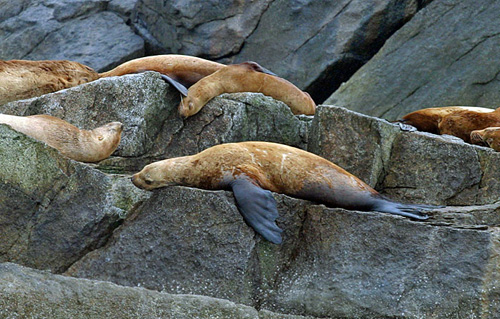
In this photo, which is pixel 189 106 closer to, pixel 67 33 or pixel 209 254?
pixel 209 254

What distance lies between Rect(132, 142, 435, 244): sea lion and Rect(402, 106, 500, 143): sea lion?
3.66 metres

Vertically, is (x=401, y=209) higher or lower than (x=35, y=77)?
higher

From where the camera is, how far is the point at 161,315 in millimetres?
3898

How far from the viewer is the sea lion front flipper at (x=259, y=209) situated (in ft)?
14.4

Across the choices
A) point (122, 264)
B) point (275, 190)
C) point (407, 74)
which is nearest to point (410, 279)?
point (275, 190)

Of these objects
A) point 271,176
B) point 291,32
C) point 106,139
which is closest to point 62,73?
point 106,139

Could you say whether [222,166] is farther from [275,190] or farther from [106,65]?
[106,65]

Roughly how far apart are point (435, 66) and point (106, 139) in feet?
19.9

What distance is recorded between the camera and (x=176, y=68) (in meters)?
8.12

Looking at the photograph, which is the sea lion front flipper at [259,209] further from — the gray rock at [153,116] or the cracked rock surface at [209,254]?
the gray rock at [153,116]

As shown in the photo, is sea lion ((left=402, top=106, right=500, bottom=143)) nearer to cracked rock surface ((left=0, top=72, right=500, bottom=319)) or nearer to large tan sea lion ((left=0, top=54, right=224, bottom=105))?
large tan sea lion ((left=0, top=54, right=224, bottom=105))

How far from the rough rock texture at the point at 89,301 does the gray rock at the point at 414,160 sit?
2.53 meters

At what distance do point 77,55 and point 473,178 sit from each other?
308 inches

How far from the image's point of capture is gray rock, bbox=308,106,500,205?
6359mm
